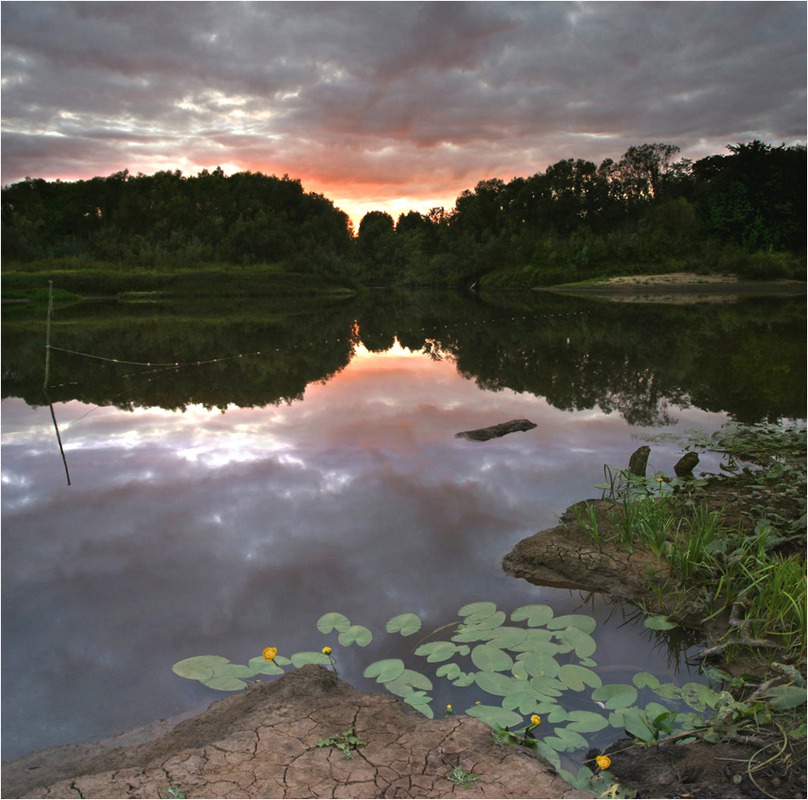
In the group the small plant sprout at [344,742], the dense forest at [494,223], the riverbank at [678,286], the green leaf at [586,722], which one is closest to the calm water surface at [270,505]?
the green leaf at [586,722]

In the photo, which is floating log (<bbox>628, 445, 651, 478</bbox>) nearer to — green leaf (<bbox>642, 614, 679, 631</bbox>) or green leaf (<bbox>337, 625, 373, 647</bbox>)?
green leaf (<bbox>642, 614, 679, 631</bbox>)

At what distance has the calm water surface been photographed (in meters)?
3.43

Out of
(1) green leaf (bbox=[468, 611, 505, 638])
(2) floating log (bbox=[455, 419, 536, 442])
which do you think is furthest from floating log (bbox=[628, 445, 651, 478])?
(1) green leaf (bbox=[468, 611, 505, 638])

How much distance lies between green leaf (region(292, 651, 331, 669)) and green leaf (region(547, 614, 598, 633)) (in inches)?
50.8

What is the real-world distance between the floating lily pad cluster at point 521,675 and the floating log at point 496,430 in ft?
13.1

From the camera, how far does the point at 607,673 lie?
3.21m

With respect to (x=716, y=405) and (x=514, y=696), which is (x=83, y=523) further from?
(x=716, y=405)

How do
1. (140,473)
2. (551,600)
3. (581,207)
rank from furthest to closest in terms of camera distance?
(581,207) < (140,473) < (551,600)

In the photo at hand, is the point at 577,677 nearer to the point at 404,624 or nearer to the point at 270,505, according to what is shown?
the point at 404,624

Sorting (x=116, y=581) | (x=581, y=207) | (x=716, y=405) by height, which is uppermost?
(x=581, y=207)

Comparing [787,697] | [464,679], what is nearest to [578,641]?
[464,679]

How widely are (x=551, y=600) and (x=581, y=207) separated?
63.3 meters

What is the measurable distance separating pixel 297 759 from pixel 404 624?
4.57 feet

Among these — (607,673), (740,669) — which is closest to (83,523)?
(607,673)
